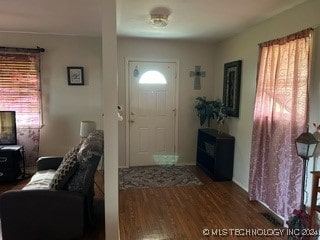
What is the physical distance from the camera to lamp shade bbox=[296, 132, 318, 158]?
220cm

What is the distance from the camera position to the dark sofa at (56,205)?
2182 millimetres

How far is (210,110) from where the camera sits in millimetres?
4398

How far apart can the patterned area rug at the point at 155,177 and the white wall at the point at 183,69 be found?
1.21 feet

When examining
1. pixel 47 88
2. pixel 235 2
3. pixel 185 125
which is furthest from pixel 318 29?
pixel 47 88

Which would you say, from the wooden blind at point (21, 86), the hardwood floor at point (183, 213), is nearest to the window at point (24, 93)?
the wooden blind at point (21, 86)

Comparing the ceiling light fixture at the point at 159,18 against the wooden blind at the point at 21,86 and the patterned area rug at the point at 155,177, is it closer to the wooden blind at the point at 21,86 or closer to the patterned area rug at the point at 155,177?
the wooden blind at the point at 21,86

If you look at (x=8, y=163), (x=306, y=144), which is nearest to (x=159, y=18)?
(x=306, y=144)

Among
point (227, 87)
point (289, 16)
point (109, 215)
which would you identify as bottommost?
point (109, 215)

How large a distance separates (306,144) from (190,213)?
4.93ft

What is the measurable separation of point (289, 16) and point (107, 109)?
87.4 inches

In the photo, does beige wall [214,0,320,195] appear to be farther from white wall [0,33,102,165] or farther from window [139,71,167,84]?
white wall [0,33,102,165]

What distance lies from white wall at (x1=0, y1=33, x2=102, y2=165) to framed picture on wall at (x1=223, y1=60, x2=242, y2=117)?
218 cm

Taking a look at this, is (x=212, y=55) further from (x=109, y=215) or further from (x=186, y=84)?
(x=109, y=215)

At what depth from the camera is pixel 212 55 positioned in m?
4.75
